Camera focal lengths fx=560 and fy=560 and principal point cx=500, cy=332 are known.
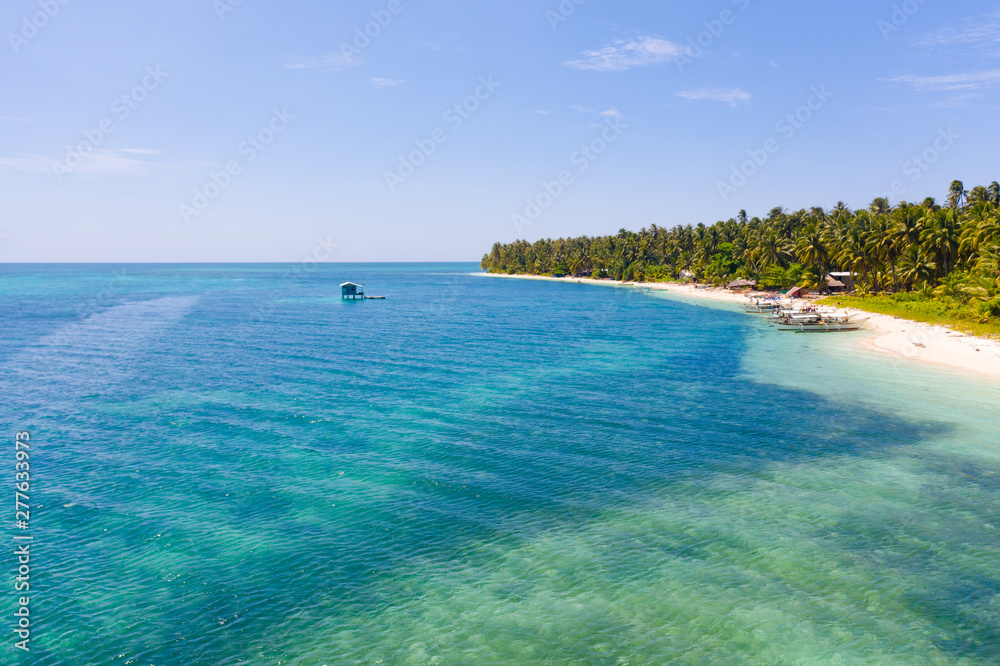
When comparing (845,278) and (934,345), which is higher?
(845,278)

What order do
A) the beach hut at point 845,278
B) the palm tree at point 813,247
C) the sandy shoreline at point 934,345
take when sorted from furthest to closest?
the beach hut at point 845,278, the palm tree at point 813,247, the sandy shoreline at point 934,345

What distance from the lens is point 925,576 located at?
16406 millimetres

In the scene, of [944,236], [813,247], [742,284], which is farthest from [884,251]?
[742,284]

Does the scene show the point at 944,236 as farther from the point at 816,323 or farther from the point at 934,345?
the point at 934,345

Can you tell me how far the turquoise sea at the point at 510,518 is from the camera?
14.1 m

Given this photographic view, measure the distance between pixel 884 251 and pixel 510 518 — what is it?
8839 cm

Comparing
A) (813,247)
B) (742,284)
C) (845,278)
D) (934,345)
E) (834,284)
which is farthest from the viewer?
(742,284)

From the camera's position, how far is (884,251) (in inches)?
3327

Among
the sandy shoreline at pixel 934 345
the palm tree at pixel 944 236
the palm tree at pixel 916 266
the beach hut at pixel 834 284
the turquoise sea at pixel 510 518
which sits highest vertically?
the palm tree at pixel 944 236

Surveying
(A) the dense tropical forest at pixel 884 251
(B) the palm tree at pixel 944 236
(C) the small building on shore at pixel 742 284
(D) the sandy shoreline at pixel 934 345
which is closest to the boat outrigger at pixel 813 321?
(D) the sandy shoreline at pixel 934 345

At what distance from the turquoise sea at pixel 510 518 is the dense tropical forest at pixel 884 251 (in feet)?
100

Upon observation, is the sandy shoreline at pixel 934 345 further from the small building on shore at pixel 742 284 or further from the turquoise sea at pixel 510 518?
the small building on shore at pixel 742 284

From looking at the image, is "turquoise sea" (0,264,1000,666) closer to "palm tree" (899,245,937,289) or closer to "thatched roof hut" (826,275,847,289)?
"palm tree" (899,245,937,289)

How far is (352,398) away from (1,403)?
22.5m
